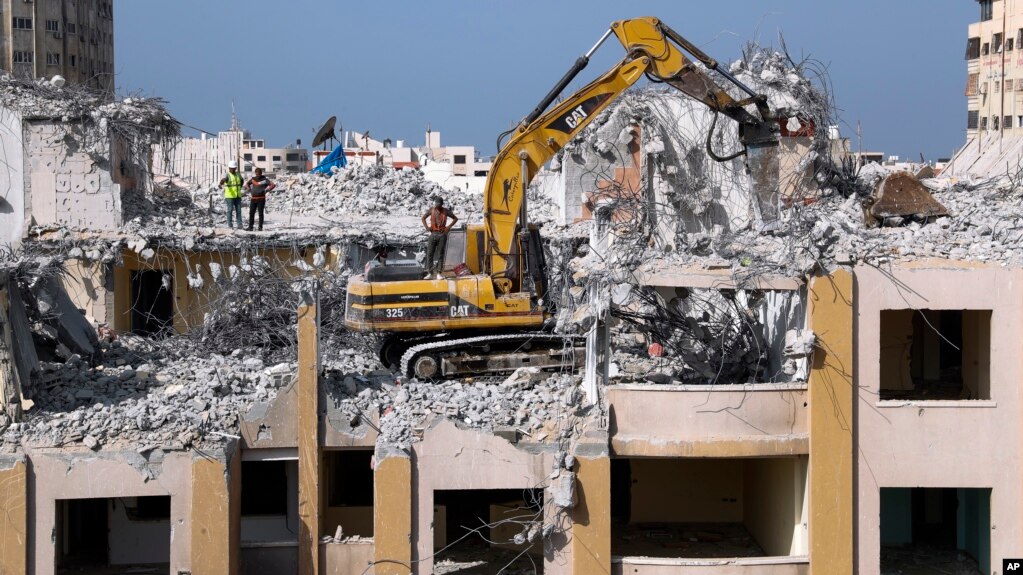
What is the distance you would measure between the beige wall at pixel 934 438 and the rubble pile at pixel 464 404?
385 cm

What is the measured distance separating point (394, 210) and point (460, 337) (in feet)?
35.8

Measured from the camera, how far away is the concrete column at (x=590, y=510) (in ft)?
58.6

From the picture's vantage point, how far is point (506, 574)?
19.3 metres

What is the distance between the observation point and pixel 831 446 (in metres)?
17.8

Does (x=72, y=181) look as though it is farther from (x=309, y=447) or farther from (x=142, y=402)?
(x=309, y=447)

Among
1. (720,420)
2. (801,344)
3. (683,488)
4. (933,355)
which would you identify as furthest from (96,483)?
(933,355)

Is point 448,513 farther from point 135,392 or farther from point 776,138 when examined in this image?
point 776,138

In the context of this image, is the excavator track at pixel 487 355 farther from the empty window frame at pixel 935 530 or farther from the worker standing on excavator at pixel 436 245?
the empty window frame at pixel 935 530

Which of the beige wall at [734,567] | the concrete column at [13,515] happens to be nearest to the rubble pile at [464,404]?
the beige wall at [734,567]

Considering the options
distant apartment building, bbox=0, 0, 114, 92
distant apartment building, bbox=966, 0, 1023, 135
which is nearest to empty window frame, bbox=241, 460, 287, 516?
distant apartment building, bbox=966, 0, 1023, 135

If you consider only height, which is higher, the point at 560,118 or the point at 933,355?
the point at 560,118

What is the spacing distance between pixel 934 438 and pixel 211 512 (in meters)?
9.49

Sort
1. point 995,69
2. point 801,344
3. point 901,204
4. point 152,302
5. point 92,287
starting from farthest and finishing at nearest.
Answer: point 995,69 < point 152,302 < point 92,287 < point 901,204 < point 801,344

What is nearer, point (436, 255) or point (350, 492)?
point (436, 255)
